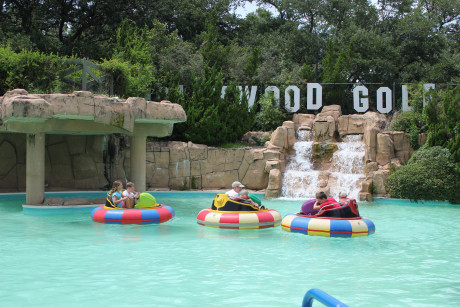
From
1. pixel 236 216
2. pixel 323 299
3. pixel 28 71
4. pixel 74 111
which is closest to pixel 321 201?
pixel 236 216

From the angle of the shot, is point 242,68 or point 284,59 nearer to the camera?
point 242,68

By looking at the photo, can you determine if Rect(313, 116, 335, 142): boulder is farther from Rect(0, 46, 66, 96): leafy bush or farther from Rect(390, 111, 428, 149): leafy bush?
Rect(0, 46, 66, 96): leafy bush

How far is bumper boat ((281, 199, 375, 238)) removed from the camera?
10258mm

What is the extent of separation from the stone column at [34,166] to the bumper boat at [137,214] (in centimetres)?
306

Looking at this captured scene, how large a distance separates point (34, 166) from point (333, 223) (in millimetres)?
8646

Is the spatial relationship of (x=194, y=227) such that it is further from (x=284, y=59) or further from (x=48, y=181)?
(x=284, y=59)

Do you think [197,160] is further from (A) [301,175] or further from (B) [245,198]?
(B) [245,198]

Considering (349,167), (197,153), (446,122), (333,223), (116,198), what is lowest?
(333,223)

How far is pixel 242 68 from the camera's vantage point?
90.4 ft

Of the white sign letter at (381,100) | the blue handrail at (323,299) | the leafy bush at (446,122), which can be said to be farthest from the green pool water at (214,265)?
the white sign letter at (381,100)

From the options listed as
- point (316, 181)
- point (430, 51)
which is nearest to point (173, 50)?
point (316, 181)

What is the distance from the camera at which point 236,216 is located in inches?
441

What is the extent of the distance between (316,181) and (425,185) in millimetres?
3879

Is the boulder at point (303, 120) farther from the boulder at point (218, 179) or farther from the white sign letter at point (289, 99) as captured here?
the boulder at point (218, 179)
